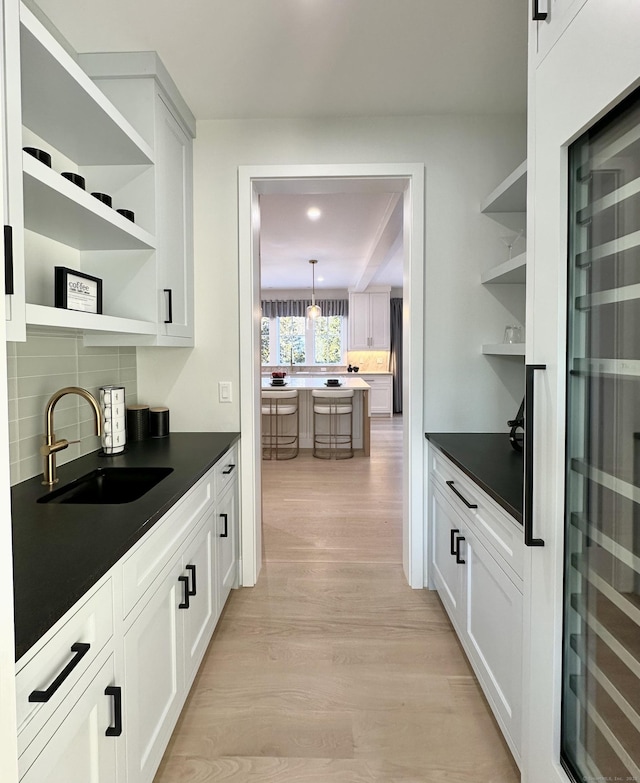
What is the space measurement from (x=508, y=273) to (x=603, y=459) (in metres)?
1.49

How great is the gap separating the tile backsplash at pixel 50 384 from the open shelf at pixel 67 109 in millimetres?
739

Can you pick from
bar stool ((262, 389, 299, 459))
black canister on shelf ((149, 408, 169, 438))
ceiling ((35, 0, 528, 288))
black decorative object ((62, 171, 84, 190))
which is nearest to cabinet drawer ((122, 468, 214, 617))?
black canister on shelf ((149, 408, 169, 438))

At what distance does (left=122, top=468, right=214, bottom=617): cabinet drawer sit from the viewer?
3.92 ft

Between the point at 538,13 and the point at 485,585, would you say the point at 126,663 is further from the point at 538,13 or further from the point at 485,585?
the point at 538,13

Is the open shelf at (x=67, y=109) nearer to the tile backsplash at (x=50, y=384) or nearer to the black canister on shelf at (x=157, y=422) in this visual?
the tile backsplash at (x=50, y=384)

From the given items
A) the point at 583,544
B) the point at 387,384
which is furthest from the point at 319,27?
the point at 387,384

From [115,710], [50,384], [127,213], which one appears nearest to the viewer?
[115,710]

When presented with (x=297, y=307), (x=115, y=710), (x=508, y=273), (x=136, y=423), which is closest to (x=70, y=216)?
(x=136, y=423)

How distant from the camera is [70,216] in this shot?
62.5 inches

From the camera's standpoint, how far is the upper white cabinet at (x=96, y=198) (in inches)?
48.3

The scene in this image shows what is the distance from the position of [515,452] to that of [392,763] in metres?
1.29

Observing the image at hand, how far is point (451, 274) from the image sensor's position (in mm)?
2572

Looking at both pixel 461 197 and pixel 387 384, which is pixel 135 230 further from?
pixel 387 384

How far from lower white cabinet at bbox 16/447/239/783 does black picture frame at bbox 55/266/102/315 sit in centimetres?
77
